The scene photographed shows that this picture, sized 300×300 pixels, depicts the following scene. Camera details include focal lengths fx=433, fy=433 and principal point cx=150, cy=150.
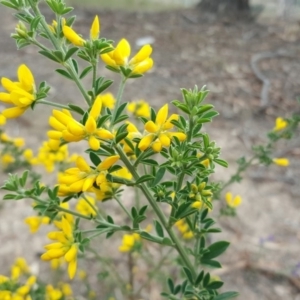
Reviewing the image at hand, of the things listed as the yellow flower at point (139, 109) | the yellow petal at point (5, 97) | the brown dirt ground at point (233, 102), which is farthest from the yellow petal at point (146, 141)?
the brown dirt ground at point (233, 102)

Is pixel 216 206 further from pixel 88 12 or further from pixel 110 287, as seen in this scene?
pixel 88 12

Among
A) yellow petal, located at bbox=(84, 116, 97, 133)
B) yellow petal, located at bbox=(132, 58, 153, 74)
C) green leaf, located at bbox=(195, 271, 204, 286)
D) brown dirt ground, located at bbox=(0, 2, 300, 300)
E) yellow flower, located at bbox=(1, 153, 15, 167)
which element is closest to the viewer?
yellow petal, located at bbox=(84, 116, 97, 133)

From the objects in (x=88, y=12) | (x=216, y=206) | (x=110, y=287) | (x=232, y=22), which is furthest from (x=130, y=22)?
(x=110, y=287)

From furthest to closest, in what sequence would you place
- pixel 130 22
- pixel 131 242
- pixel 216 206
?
pixel 130 22 → pixel 216 206 → pixel 131 242

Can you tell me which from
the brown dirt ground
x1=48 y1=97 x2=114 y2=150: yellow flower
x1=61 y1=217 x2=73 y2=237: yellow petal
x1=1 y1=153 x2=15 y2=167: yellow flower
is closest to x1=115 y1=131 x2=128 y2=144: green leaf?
x1=48 y1=97 x2=114 y2=150: yellow flower

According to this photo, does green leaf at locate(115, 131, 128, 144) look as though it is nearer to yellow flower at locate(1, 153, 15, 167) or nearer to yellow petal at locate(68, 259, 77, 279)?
yellow petal at locate(68, 259, 77, 279)

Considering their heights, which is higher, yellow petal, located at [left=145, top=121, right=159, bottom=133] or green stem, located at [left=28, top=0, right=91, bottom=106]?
green stem, located at [left=28, top=0, right=91, bottom=106]
